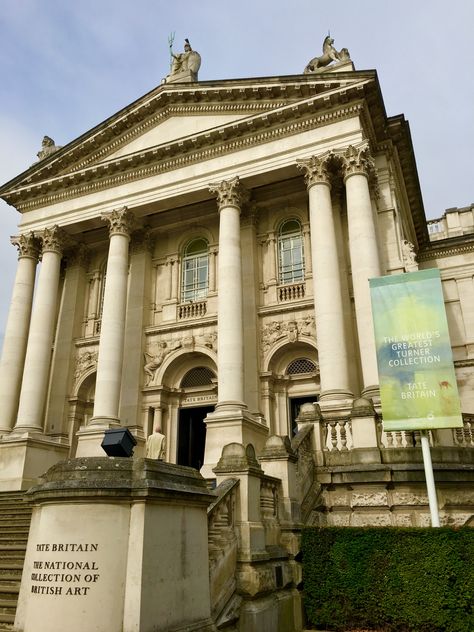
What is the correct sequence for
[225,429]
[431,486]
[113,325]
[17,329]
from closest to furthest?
[431,486] → [225,429] → [113,325] → [17,329]

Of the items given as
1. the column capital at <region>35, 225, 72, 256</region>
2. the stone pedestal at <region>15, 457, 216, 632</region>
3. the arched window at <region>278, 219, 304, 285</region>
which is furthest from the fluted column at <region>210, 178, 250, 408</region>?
the stone pedestal at <region>15, 457, 216, 632</region>

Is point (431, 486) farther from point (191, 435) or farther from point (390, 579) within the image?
point (191, 435)

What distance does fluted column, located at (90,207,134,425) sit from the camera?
1883 centimetres

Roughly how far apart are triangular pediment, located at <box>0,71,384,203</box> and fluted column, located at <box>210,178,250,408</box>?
238 cm

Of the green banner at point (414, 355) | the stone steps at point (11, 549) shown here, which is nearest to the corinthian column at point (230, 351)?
the stone steps at point (11, 549)

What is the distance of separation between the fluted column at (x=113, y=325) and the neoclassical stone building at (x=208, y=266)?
0.23 ft

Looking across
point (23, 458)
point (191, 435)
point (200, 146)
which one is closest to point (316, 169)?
point (200, 146)

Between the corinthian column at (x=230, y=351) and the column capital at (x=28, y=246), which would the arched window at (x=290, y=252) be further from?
the column capital at (x=28, y=246)

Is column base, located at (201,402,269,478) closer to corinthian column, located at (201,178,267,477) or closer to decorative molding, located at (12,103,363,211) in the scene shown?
corinthian column, located at (201,178,267,477)

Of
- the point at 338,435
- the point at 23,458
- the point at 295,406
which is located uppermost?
the point at 295,406

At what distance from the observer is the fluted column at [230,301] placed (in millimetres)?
16922

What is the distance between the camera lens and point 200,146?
20.5 meters

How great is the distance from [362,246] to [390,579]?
33.4 feet

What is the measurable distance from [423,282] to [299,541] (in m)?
5.63
